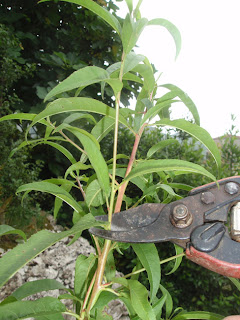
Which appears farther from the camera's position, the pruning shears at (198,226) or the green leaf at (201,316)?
the green leaf at (201,316)

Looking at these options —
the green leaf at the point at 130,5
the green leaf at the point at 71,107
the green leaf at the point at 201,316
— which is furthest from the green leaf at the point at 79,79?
the green leaf at the point at 201,316

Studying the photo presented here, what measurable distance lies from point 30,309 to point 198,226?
1.22 ft

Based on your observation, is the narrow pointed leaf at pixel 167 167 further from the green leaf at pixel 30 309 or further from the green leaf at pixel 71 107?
the green leaf at pixel 30 309

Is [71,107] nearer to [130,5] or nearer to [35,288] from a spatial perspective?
[130,5]

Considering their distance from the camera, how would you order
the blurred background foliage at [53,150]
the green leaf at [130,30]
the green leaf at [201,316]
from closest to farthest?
the green leaf at [130,30] < the green leaf at [201,316] < the blurred background foliage at [53,150]

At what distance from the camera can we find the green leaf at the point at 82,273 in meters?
0.63

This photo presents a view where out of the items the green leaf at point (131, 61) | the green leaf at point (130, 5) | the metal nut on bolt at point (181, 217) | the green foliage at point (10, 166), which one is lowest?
the green foliage at point (10, 166)

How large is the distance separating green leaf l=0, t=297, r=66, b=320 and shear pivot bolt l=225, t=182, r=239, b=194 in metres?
0.42

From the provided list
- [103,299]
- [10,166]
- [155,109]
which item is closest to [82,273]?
[103,299]

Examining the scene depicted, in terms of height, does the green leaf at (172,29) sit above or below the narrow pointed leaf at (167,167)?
above

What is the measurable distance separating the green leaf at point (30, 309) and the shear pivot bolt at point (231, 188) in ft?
1.37

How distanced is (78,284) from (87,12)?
3699 millimetres

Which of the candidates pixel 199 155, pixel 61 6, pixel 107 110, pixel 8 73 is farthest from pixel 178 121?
pixel 61 6

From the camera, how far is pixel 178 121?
583 millimetres
